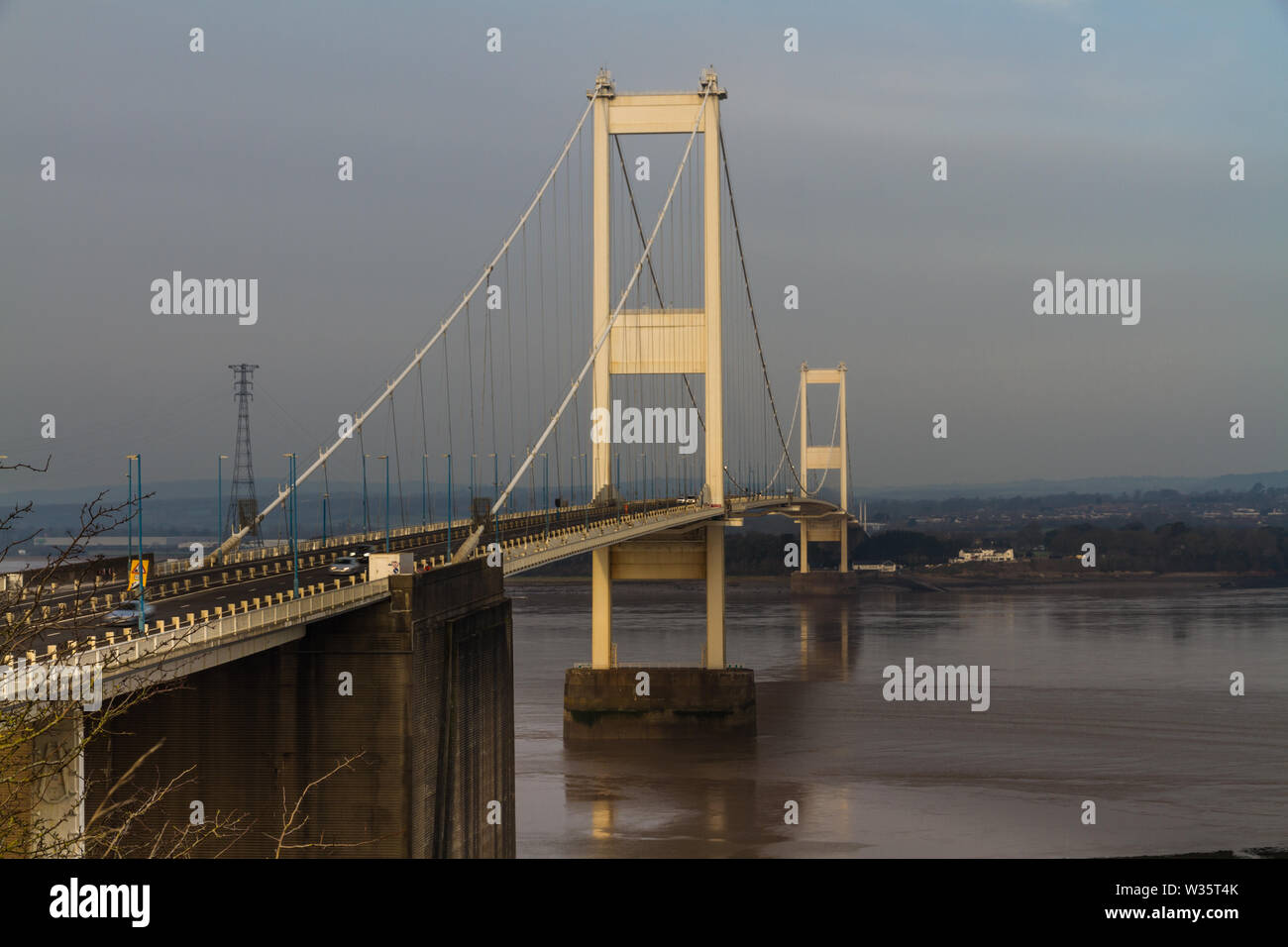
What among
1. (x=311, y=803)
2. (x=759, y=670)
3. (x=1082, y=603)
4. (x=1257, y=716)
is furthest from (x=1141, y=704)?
(x=1082, y=603)

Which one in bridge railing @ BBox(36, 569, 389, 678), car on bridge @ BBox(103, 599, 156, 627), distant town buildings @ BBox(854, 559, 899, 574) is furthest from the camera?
distant town buildings @ BBox(854, 559, 899, 574)

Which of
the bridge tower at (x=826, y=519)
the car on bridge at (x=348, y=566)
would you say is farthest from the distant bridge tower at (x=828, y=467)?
the car on bridge at (x=348, y=566)

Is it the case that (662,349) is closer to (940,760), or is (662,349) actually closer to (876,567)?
(940,760)

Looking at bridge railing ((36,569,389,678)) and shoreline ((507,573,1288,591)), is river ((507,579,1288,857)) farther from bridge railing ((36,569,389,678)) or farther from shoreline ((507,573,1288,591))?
shoreline ((507,573,1288,591))

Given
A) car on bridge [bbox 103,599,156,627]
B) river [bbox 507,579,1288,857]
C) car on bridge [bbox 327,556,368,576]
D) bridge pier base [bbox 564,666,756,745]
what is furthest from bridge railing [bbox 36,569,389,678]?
bridge pier base [bbox 564,666,756,745]

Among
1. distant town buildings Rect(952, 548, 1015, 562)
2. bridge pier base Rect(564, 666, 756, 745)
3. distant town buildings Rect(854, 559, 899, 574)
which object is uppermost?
bridge pier base Rect(564, 666, 756, 745)

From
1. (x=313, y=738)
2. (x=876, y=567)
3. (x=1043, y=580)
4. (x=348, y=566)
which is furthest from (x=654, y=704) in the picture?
(x=876, y=567)
